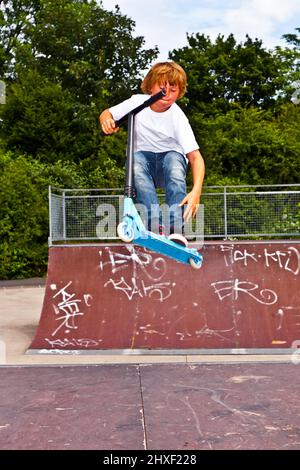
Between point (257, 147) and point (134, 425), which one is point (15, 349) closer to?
point (134, 425)

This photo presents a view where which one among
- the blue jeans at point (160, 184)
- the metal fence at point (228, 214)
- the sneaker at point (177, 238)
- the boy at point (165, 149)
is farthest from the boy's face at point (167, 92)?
the metal fence at point (228, 214)

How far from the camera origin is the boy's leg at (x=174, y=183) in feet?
17.7

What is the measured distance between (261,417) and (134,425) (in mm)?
1075

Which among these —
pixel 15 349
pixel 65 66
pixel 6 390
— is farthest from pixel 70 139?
pixel 6 390

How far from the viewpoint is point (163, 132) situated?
5.62 meters

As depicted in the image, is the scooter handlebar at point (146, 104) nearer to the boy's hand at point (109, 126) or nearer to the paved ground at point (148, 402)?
the boy's hand at point (109, 126)

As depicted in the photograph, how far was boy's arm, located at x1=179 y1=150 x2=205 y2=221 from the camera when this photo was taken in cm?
530

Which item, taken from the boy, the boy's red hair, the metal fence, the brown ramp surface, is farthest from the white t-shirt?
the metal fence

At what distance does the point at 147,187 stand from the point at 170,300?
146 inches

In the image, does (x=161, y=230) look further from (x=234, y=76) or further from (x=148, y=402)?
(x=234, y=76)

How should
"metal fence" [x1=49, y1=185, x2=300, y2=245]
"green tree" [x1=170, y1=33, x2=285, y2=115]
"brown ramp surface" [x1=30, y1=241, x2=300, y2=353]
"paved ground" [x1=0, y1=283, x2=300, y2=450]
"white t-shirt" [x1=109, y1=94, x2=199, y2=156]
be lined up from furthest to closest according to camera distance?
"green tree" [x1=170, y1=33, x2=285, y2=115] < "metal fence" [x1=49, y1=185, x2=300, y2=245] < "brown ramp surface" [x1=30, y1=241, x2=300, y2=353] < "white t-shirt" [x1=109, y1=94, x2=199, y2=156] < "paved ground" [x1=0, y1=283, x2=300, y2=450]

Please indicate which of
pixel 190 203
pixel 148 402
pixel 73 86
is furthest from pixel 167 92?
pixel 73 86

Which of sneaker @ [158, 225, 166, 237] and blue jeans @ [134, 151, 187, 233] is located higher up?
blue jeans @ [134, 151, 187, 233]

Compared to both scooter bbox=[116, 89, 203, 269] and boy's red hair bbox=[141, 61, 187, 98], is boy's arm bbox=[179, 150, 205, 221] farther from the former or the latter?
boy's red hair bbox=[141, 61, 187, 98]
